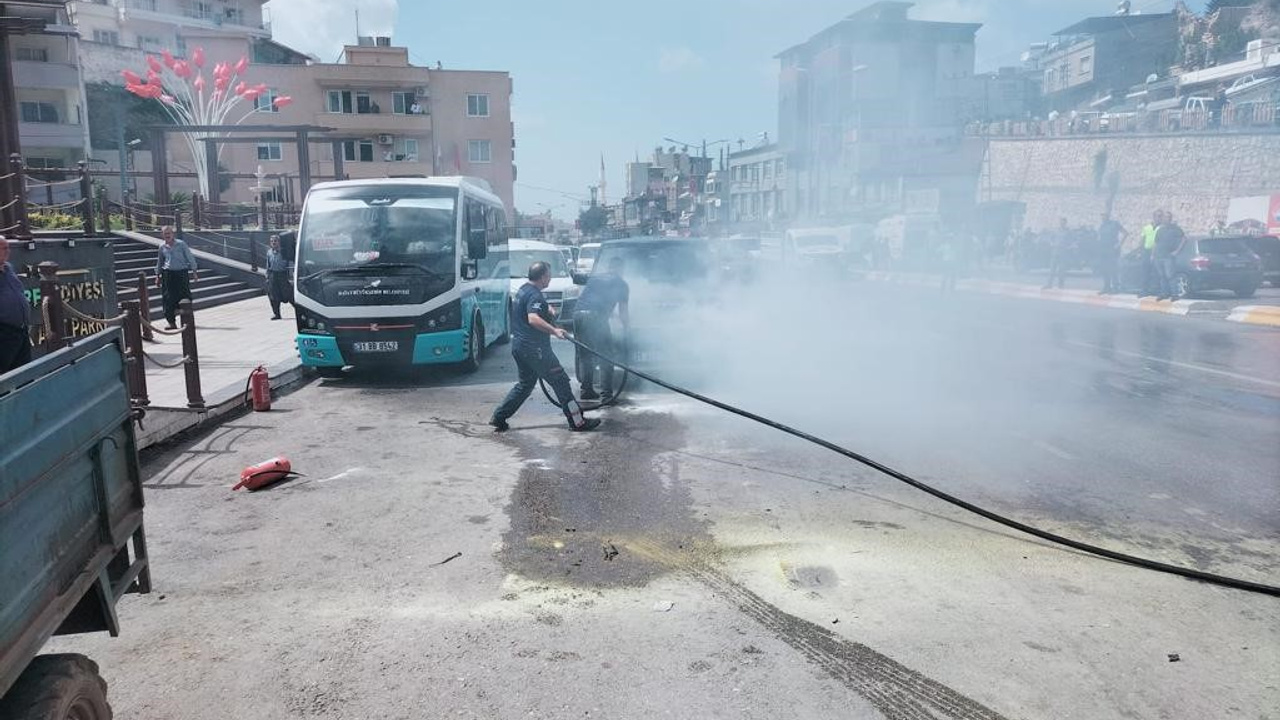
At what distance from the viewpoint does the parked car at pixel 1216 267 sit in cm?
1806

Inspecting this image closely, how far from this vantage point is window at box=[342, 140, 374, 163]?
1981 inches

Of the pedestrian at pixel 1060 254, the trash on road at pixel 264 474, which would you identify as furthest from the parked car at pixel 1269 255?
the trash on road at pixel 264 474

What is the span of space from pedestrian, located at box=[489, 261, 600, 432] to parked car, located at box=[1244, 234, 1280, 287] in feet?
61.3

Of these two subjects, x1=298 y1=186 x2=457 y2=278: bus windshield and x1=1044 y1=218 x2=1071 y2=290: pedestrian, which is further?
x1=1044 y1=218 x2=1071 y2=290: pedestrian

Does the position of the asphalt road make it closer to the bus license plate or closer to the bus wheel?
the bus license plate

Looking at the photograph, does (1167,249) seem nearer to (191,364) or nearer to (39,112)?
(191,364)

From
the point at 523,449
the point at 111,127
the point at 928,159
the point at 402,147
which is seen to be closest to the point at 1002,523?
the point at 523,449

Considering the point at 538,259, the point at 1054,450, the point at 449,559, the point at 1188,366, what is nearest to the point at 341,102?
the point at 538,259

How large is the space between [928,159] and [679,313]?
91.1 ft

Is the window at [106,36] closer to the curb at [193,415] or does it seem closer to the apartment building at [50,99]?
the apartment building at [50,99]

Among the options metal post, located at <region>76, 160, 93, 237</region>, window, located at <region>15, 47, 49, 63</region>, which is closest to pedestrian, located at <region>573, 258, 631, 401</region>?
metal post, located at <region>76, 160, 93, 237</region>

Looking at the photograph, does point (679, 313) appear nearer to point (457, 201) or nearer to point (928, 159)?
point (457, 201)

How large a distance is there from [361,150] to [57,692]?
52186mm

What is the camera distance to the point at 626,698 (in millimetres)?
3301
